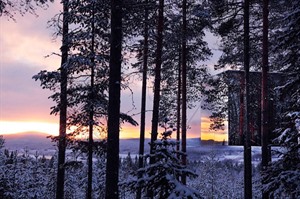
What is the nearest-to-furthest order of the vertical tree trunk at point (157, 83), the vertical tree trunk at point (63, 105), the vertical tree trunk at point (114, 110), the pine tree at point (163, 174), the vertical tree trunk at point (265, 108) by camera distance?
the pine tree at point (163, 174) → the vertical tree trunk at point (114, 110) → the vertical tree trunk at point (265, 108) → the vertical tree trunk at point (157, 83) → the vertical tree trunk at point (63, 105)

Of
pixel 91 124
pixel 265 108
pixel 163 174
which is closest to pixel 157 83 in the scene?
pixel 91 124

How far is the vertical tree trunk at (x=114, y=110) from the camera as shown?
937cm

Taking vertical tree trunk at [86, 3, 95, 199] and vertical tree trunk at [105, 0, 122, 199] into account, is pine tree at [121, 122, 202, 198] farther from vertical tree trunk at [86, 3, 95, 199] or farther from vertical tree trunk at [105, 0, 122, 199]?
vertical tree trunk at [86, 3, 95, 199]

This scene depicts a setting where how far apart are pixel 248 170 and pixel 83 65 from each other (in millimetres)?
8097

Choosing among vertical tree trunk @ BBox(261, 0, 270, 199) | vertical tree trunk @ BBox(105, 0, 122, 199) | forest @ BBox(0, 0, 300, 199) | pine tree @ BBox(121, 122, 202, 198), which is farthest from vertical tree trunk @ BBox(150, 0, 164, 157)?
pine tree @ BBox(121, 122, 202, 198)

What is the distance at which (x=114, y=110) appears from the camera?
9.62 metres

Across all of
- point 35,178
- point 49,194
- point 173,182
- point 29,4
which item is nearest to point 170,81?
point 29,4

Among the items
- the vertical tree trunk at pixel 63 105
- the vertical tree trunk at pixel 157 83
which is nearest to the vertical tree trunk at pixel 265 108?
the vertical tree trunk at pixel 157 83

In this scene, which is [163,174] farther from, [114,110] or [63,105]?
[63,105]

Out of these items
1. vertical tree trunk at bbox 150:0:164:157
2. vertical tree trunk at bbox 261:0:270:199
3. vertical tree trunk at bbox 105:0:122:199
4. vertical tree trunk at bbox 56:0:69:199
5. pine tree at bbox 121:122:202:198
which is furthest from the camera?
vertical tree trunk at bbox 56:0:69:199

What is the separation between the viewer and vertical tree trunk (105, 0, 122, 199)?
9.37m

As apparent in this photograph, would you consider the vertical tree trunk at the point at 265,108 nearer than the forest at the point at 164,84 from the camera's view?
No

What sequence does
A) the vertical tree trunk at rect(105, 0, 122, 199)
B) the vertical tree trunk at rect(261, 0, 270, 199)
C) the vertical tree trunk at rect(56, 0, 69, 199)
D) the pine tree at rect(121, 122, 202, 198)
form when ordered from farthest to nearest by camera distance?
the vertical tree trunk at rect(56, 0, 69, 199) < the vertical tree trunk at rect(261, 0, 270, 199) < the vertical tree trunk at rect(105, 0, 122, 199) < the pine tree at rect(121, 122, 202, 198)

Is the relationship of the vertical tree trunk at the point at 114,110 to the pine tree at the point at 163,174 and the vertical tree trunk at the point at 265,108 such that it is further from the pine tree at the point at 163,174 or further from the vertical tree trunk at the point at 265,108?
the vertical tree trunk at the point at 265,108
